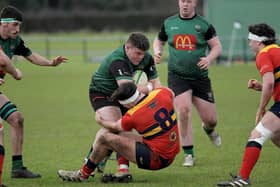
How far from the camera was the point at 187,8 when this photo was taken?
12844 millimetres

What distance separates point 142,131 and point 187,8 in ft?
10.6

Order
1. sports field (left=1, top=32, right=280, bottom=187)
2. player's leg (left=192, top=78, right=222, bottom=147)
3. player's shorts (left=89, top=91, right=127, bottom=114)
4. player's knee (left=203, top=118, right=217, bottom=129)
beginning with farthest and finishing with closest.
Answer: player's knee (left=203, top=118, right=217, bottom=129) → player's leg (left=192, top=78, right=222, bottom=147) → sports field (left=1, top=32, right=280, bottom=187) → player's shorts (left=89, top=91, right=127, bottom=114)

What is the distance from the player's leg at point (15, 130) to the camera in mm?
11422

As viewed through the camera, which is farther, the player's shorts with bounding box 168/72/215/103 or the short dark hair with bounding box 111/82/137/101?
the player's shorts with bounding box 168/72/215/103

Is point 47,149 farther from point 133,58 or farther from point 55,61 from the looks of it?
point 133,58

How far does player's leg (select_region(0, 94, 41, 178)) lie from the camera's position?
37.5 feet

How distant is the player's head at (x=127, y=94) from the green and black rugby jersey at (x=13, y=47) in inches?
82.0

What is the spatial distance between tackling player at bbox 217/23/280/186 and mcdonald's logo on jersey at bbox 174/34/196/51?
8.20 ft

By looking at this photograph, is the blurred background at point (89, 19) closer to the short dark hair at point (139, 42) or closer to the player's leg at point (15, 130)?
the player's leg at point (15, 130)

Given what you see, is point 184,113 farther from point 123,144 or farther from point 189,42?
point 123,144

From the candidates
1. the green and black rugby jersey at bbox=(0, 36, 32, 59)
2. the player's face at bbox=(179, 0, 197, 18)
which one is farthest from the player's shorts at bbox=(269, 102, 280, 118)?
the green and black rugby jersey at bbox=(0, 36, 32, 59)

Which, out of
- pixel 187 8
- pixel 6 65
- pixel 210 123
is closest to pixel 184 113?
pixel 210 123

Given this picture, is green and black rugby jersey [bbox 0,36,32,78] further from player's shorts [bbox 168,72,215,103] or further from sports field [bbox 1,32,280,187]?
player's shorts [bbox 168,72,215,103]

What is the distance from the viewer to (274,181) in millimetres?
10805
